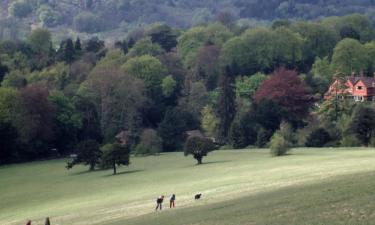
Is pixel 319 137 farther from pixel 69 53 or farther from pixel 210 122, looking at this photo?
pixel 69 53

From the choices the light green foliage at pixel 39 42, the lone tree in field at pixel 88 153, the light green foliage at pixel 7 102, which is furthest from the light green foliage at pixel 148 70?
the lone tree in field at pixel 88 153

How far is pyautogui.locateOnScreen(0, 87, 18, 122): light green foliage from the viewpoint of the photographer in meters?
121

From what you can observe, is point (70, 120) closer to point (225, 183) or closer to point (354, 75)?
point (354, 75)

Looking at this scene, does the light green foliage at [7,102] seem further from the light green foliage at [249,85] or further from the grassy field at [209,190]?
the light green foliage at [249,85]

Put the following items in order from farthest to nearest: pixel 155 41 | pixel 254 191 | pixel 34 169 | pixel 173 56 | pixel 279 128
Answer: pixel 155 41 < pixel 173 56 < pixel 279 128 < pixel 34 169 < pixel 254 191

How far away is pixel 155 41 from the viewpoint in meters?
190

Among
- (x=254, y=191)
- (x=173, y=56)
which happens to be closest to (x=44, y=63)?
(x=173, y=56)

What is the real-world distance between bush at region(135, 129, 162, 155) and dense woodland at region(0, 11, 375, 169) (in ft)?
0.48

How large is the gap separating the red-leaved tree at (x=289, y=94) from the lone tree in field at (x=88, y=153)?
3115 cm

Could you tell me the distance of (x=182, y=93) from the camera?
5797 inches

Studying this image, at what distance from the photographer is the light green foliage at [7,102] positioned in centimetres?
12125

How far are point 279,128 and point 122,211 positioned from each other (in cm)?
6621

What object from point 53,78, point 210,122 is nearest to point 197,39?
point 53,78

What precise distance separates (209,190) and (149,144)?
56.8 metres
